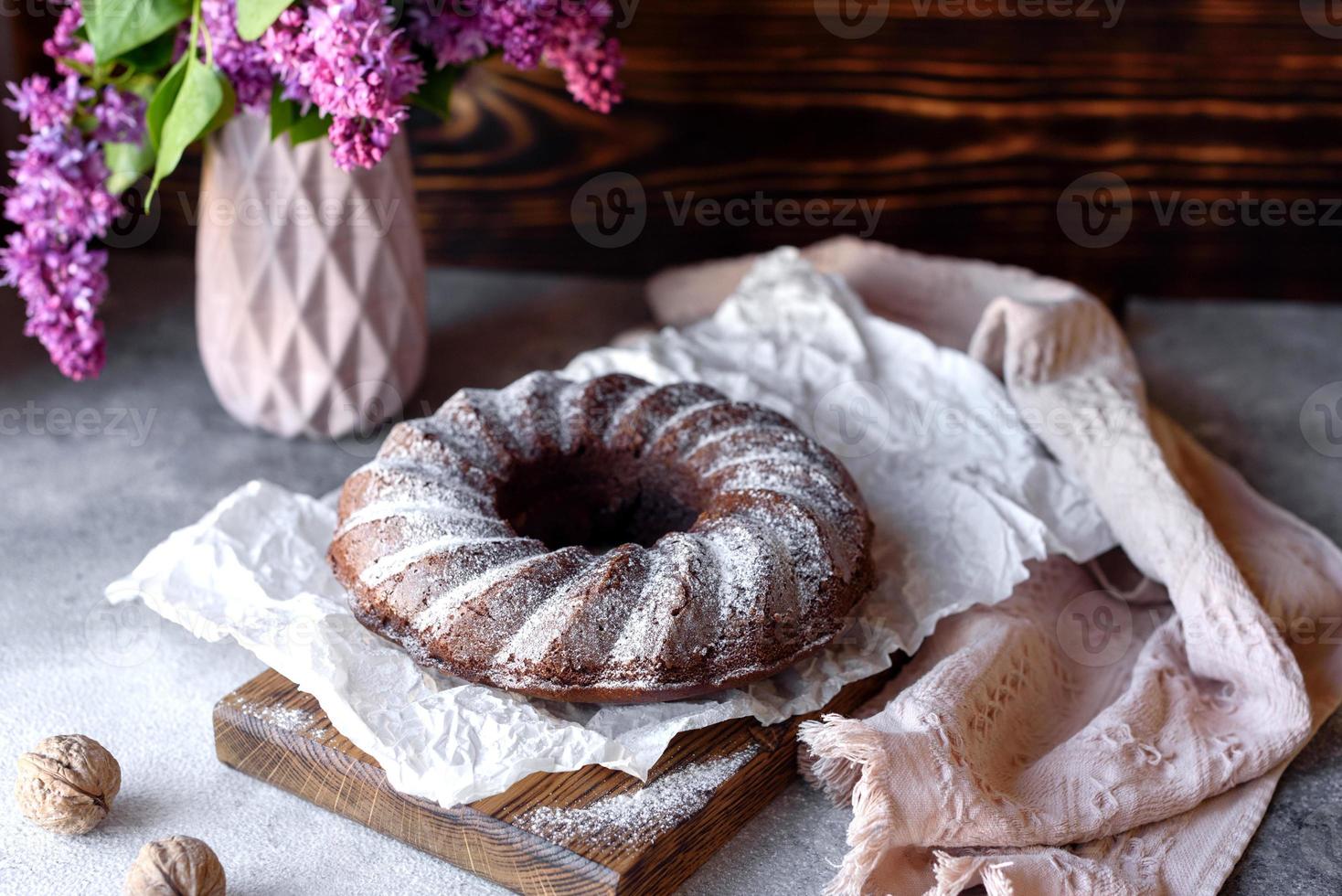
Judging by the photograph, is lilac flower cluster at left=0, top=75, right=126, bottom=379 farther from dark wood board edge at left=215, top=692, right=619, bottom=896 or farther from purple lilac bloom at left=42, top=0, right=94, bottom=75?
dark wood board edge at left=215, top=692, right=619, bottom=896

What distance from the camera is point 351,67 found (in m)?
1.36

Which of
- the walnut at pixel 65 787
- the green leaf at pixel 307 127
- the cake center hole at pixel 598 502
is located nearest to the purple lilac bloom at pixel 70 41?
the green leaf at pixel 307 127

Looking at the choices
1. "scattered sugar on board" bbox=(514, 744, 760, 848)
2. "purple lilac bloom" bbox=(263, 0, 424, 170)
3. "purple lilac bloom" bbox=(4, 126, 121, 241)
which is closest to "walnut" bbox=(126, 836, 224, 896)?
"scattered sugar on board" bbox=(514, 744, 760, 848)

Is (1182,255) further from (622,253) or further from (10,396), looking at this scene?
(10,396)

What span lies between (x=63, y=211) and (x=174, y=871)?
33.4 inches

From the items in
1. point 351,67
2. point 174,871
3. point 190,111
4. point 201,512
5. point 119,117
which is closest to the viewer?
point 174,871

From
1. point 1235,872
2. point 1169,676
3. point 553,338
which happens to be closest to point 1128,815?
point 1235,872

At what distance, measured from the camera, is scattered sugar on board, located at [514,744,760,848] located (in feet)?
3.62

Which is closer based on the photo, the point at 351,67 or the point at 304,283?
the point at 351,67

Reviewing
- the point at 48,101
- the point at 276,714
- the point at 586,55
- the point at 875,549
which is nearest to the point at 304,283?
the point at 48,101

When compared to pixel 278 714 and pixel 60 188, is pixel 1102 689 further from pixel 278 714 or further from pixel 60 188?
pixel 60 188

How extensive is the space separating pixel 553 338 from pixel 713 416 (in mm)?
796

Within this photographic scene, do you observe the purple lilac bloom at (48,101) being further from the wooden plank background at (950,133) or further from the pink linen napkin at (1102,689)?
the pink linen napkin at (1102,689)

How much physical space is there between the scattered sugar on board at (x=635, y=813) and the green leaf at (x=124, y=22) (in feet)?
3.05
